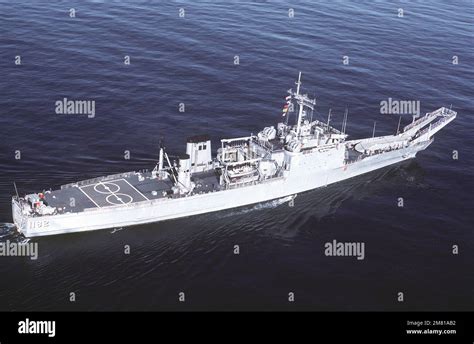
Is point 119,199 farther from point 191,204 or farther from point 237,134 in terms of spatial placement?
point 237,134

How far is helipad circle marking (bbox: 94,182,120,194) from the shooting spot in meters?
66.2

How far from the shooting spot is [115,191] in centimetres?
6644

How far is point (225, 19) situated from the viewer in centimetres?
12144

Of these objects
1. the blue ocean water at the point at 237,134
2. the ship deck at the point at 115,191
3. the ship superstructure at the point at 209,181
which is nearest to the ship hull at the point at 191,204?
the ship superstructure at the point at 209,181

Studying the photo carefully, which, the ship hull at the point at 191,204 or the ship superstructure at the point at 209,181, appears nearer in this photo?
the ship hull at the point at 191,204

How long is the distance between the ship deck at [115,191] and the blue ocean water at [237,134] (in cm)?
343

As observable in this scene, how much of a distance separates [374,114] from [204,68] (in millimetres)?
31273

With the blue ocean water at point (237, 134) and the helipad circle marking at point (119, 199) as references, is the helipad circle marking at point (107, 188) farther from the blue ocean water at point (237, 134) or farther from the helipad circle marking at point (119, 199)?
the blue ocean water at point (237, 134)

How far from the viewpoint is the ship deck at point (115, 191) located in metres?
63.7

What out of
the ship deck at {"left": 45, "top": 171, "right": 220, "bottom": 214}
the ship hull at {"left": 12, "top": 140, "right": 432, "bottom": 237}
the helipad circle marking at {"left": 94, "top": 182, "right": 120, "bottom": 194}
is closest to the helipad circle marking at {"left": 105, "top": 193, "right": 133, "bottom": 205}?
the ship deck at {"left": 45, "top": 171, "right": 220, "bottom": 214}

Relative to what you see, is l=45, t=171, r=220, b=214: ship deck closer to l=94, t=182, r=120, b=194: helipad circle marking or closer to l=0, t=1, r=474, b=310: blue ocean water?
l=94, t=182, r=120, b=194: helipad circle marking

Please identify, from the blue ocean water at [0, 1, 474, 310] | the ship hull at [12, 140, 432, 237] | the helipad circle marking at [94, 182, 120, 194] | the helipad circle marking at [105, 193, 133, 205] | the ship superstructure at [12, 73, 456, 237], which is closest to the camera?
the blue ocean water at [0, 1, 474, 310]

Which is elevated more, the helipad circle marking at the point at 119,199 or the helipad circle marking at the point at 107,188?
the helipad circle marking at the point at 107,188
